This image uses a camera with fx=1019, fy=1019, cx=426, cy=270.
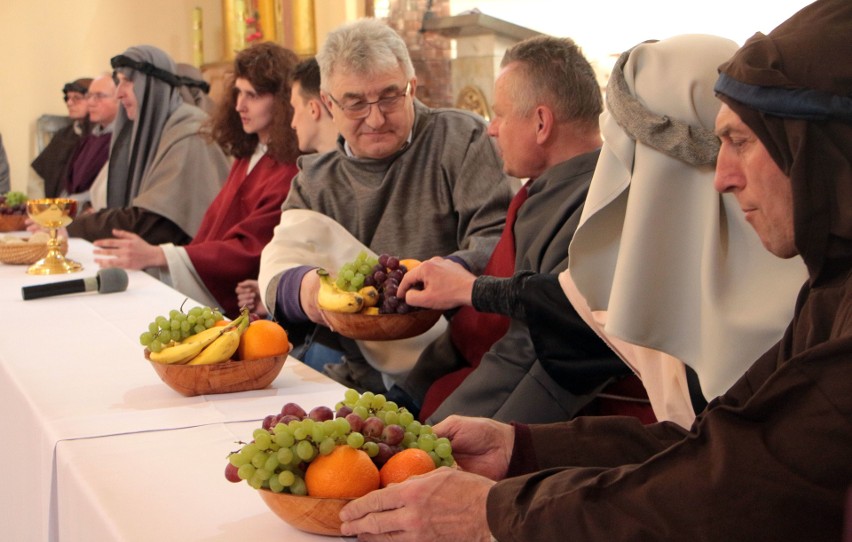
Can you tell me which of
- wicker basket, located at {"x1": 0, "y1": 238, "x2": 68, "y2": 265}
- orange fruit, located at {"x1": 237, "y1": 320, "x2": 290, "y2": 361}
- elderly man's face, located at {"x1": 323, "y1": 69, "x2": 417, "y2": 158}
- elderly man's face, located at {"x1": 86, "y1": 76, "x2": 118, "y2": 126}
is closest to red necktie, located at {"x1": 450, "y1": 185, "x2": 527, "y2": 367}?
elderly man's face, located at {"x1": 323, "y1": 69, "x2": 417, "y2": 158}

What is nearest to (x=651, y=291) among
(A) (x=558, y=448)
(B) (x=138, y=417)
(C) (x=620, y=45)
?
(A) (x=558, y=448)

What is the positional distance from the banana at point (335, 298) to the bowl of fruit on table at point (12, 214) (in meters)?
3.19

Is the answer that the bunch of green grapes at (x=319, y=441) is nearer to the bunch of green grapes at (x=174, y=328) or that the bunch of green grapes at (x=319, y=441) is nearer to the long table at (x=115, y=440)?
the long table at (x=115, y=440)

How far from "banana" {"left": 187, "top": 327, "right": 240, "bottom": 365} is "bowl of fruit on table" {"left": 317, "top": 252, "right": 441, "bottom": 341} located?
22.1 inches

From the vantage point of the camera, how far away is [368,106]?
10.8 ft

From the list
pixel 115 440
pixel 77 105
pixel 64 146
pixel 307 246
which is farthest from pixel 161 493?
pixel 77 105

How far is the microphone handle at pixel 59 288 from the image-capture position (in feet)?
10.5

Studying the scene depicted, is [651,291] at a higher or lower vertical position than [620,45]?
lower

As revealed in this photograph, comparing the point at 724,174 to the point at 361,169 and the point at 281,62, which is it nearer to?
the point at 361,169

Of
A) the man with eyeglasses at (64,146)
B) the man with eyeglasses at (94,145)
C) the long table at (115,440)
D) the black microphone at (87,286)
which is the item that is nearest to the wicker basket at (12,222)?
the man with eyeglasses at (94,145)

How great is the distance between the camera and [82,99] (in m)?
8.80

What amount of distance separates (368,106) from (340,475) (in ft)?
7.02

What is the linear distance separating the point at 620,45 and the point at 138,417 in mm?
3882

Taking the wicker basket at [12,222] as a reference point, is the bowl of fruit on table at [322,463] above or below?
above
